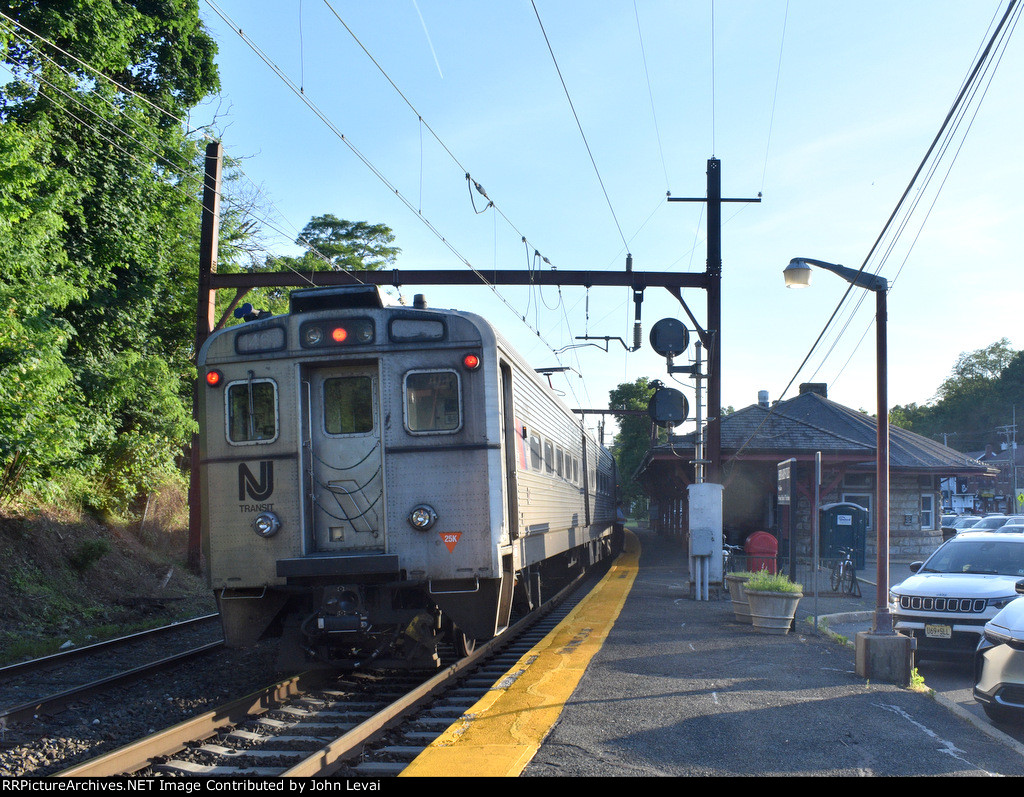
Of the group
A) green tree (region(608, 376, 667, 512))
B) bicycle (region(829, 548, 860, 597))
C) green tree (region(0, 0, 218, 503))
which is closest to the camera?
→ green tree (region(0, 0, 218, 503))

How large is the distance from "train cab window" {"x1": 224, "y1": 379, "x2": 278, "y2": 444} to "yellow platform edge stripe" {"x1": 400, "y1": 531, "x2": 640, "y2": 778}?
9.80 feet

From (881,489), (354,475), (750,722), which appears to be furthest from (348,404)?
(881,489)

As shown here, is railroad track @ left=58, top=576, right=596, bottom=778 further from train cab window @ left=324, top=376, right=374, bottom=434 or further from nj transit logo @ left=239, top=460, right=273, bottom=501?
train cab window @ left=324, top=376, right=374, bottom=434

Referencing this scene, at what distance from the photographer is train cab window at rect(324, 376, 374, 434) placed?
7.73 m

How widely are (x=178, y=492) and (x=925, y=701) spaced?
60.4 ft

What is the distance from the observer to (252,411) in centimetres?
767

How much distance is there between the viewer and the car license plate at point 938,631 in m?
9.42

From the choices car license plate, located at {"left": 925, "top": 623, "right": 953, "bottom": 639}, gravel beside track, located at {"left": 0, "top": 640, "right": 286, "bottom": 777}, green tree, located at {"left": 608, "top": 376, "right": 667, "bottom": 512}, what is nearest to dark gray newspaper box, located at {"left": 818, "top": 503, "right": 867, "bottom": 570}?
car license plate, located at {"left": 925, "top": 623, "right": 953, "bottom": 639}

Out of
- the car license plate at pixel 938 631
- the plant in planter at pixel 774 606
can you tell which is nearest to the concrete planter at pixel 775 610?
the plant in planter at pixel 774 606

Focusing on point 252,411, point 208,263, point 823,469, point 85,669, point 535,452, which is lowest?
point 85,669

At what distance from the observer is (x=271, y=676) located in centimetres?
820

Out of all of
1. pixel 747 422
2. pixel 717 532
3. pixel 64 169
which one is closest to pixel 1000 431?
pixel 747 422

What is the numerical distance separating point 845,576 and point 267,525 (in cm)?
1294

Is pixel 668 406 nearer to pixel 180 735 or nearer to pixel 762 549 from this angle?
pixel 762 549
